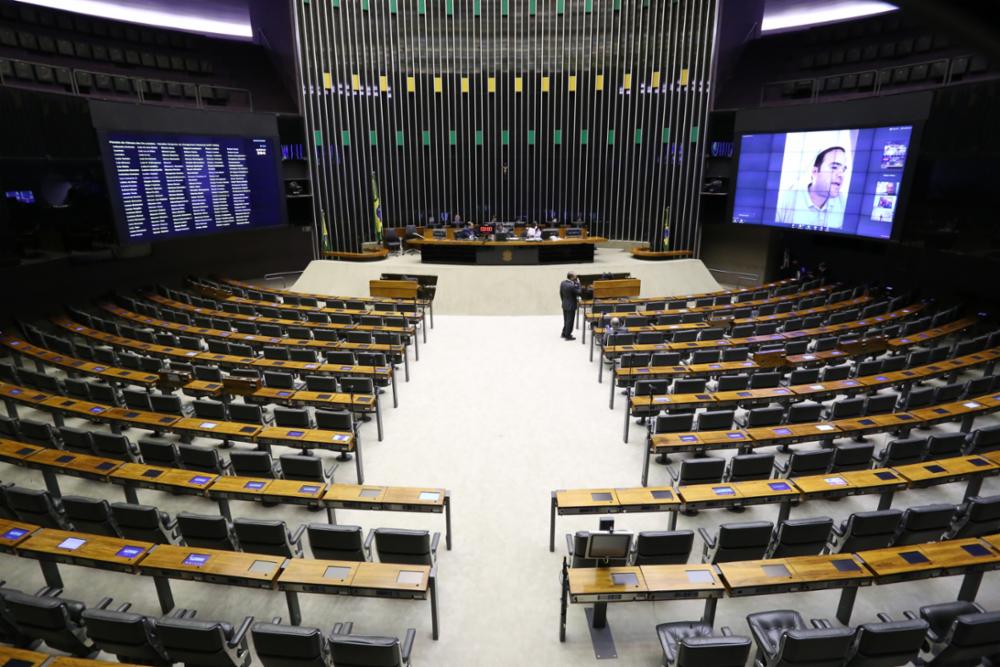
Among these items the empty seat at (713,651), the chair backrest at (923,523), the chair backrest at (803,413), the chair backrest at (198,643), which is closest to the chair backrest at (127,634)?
the chair backrest at (198,643)

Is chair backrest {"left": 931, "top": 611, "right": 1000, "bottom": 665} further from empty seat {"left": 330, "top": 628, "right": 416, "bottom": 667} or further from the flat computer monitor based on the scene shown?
empty seat {"left": 330, "top": 628, "right": 416, "bottom": 667}

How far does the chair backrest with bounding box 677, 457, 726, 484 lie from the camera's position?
6.03 meters

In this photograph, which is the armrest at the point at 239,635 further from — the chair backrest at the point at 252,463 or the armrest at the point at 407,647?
the chair backrest at the point at 252,463

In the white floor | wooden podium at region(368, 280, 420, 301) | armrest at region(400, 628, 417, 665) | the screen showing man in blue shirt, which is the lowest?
the white floor

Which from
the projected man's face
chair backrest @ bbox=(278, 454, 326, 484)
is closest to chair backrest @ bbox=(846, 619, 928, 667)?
chair backrest @ bbox=(278, 454, 326, 484)

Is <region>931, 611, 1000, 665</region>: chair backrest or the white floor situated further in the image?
the white floor

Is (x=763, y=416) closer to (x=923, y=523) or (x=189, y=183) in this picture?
(x=923, y=523)

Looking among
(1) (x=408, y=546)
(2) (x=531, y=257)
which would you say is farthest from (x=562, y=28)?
(1) (x=408, y=546)

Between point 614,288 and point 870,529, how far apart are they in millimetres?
9871

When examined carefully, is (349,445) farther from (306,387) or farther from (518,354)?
(518,354)

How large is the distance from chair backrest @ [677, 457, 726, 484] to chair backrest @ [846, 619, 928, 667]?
2.28 m

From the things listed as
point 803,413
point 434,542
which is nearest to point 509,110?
point 803,413

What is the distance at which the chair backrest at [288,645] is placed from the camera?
376 centimetres

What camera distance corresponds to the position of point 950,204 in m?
12.3
